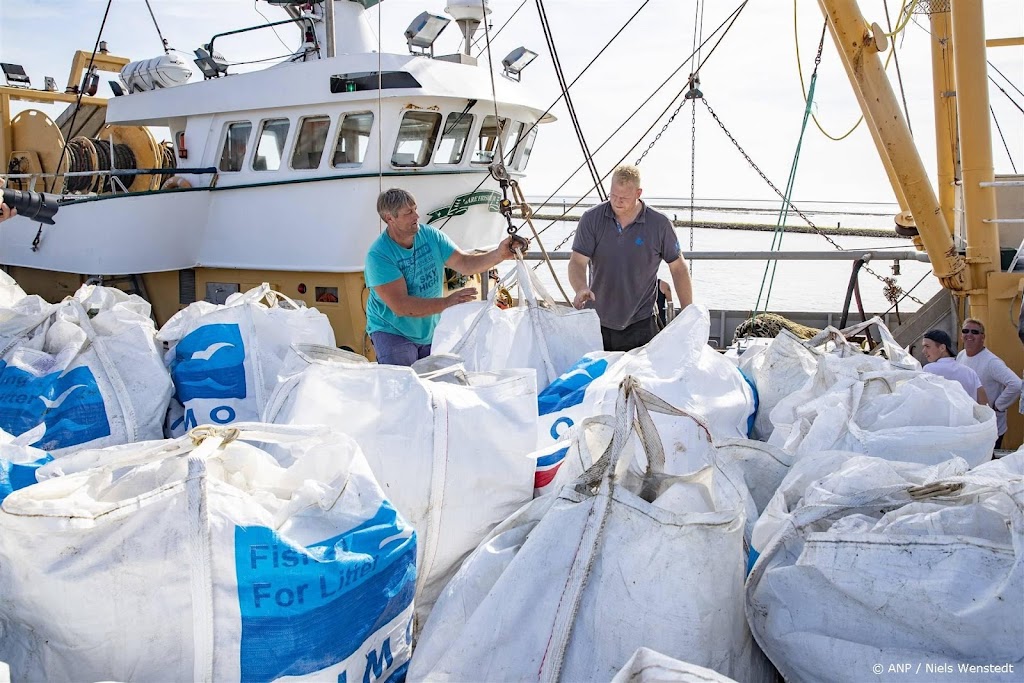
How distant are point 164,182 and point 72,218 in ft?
3.81

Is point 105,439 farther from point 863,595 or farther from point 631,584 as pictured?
point 863,595

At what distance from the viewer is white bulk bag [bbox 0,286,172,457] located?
276cm

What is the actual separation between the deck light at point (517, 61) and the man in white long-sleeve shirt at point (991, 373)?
13.3ft

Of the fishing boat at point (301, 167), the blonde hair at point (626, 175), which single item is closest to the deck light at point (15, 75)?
the fishing boat at point (301, 167)

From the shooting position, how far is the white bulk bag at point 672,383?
8.67 ft

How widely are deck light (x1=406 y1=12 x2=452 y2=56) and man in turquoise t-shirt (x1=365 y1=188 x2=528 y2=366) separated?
303 centimetres

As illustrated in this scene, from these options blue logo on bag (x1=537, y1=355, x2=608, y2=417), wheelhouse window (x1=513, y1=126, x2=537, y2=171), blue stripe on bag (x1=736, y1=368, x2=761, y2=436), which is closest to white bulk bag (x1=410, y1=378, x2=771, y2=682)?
blue logo on bag (x1=537, y1=355, x2=608, y2=417)

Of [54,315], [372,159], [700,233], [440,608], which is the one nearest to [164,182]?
[372,159]

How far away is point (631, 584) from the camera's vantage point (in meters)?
1.57

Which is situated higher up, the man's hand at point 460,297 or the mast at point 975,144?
the mast at point 975,144

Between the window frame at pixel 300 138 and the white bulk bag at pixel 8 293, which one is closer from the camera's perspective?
the white bulk bag at pixel 8 293

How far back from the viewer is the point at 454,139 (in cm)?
686

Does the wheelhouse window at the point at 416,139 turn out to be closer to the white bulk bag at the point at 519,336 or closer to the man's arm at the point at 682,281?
the man's arm at the point at 682,281

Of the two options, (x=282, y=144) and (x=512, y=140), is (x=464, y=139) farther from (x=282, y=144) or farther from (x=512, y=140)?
(x=282, y=144)
